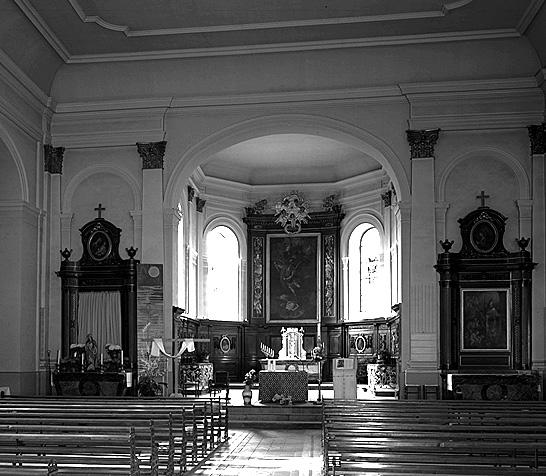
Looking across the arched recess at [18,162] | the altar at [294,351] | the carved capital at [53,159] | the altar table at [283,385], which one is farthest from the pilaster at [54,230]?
the altar at [294,351]

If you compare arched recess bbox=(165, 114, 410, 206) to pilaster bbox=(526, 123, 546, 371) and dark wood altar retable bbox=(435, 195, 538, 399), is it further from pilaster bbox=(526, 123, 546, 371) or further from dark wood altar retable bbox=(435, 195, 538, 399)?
pilaster bbox=(526, 123, 546, 371)

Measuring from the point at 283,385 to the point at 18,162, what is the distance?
6.78 metres

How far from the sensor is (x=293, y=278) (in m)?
27.2

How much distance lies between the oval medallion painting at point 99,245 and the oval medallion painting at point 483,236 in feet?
23.4

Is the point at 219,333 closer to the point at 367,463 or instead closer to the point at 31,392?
the point at 31,392

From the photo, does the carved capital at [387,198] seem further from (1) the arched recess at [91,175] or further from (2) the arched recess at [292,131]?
(1) the arched recess at [91,175]

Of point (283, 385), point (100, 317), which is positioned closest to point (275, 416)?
point (283, 385)

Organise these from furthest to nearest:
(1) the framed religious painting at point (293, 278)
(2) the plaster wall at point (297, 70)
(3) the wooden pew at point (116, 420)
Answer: (1) the framed religious painting at point (293, 278) < (2) the plaster wall at point (297, 70) < (3) the wooden pew at point (116, 420)

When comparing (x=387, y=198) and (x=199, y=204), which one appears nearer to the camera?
(x=387, y=198)

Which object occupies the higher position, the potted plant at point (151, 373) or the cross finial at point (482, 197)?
the cross finial at point (482, 197)

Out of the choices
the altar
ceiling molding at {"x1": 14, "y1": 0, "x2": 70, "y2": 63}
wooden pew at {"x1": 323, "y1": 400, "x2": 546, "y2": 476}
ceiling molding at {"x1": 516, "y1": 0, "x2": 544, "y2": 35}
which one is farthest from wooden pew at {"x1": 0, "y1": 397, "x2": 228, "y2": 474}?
the altar

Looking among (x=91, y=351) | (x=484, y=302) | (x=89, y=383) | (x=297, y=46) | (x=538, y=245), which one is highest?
(x=297, y=46)

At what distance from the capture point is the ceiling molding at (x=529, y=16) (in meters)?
15.0

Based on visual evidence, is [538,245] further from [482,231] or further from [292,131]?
[292,131]
